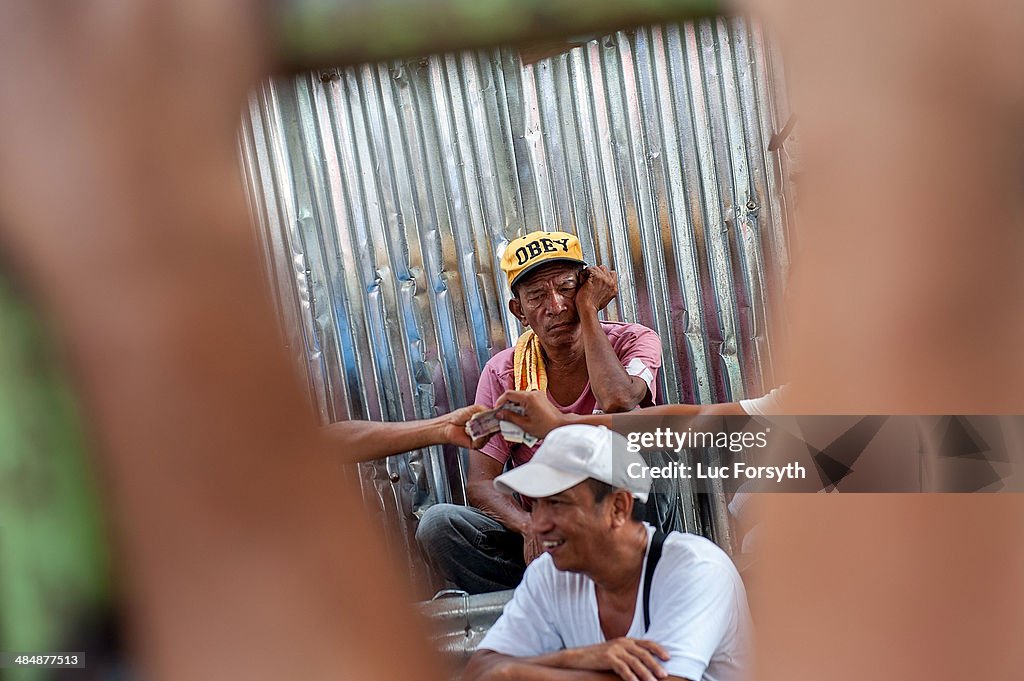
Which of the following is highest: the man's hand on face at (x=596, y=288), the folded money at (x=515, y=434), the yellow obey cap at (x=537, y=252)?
the yellow obey cap at (x=537, y=252)

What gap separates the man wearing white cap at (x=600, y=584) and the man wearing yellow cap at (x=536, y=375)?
0.10ft

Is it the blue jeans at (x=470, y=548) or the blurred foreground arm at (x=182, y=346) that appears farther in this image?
the blue jeans at (x=470, y=548)

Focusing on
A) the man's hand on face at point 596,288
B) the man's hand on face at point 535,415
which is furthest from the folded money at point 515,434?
the man's hand on face at point 596,288

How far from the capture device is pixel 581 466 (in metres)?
0.95

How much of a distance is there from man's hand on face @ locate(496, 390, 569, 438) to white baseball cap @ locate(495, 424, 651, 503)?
2 centimetres

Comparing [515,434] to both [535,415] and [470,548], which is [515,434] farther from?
[470,548]

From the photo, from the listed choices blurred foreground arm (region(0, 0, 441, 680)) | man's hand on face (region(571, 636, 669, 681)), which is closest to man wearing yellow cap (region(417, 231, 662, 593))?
man's hand on face (region(571, 636, 669, 681))

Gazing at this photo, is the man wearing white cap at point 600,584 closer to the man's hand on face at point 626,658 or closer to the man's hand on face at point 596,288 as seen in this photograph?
the man's hand on face at point 626,658

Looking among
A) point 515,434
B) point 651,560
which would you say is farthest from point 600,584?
point 515,434

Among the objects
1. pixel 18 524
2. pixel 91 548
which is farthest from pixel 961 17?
pixel 18 524

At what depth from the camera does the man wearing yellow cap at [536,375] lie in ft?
3.25

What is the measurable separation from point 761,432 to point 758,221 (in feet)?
0.75

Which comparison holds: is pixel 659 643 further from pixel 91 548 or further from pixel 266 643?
pixel 91 548

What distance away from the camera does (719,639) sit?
905mm
